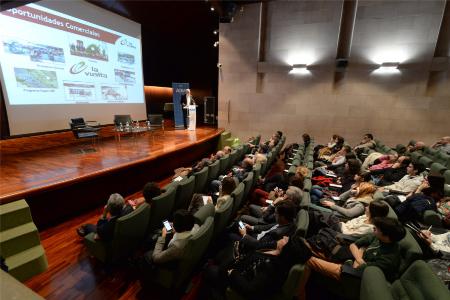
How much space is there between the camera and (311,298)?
200cm

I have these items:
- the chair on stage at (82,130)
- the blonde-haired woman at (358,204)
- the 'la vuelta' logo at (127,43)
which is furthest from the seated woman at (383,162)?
the 'la vuelta' logo at (127,43)

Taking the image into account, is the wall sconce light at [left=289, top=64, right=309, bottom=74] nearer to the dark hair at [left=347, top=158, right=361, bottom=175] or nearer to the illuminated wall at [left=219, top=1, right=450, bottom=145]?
the illuminated wall at [left=219, top=1, right=450, bottom=145]

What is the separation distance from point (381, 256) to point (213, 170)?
252 centimetres

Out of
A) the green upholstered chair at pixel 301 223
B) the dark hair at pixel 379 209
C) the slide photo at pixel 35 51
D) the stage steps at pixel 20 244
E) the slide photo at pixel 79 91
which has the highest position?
the slide photo at pixel 35 51

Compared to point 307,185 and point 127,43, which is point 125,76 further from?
point 307,185

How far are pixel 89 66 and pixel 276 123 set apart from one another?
593 cm

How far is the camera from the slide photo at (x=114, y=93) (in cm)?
628

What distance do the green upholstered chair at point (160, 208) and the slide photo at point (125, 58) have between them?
18.5ft

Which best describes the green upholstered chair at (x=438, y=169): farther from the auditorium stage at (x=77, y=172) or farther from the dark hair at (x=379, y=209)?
the auditorium stage at (x=77, y=172)

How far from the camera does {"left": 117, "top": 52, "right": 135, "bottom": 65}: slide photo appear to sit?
6.60 metres

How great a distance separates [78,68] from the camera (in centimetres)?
545

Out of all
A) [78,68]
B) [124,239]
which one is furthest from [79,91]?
[124,239]

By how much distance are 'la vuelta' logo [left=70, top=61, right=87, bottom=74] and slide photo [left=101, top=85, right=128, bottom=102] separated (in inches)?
27.8

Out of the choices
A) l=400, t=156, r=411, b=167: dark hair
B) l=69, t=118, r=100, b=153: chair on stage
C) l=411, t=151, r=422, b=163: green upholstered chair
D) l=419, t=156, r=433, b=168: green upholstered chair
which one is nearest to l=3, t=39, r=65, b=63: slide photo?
l=69, t=118, r=100, b=153: chair on stage
